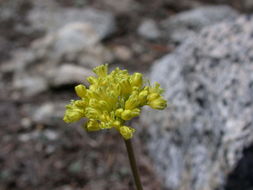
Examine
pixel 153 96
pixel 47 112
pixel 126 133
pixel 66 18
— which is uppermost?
pixel 66 18

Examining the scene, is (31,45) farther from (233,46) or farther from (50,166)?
(233,46)

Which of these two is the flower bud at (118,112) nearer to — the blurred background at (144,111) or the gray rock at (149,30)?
the blurred background at (144,111)

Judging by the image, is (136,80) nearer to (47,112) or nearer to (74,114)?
(74,114)

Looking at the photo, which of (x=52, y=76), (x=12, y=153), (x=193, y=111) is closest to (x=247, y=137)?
(x=193, y=111)

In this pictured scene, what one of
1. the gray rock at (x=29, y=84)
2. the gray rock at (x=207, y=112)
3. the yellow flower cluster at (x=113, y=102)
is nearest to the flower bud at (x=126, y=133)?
the yellow flower cluster at (x=113, y=102)

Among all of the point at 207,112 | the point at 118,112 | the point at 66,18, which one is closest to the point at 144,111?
the point at 207,112

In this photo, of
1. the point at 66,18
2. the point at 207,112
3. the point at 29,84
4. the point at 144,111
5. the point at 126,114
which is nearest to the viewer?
the point at 126,114

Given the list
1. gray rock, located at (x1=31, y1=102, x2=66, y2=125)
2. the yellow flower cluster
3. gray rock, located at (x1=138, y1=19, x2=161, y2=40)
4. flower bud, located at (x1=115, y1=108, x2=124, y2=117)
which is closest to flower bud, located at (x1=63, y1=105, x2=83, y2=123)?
the yellow flower cluster
